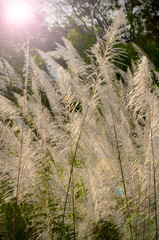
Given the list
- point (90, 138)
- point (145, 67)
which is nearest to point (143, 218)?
point (90, 138)

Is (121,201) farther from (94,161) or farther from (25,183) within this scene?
(25,183)

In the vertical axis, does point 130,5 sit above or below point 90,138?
above

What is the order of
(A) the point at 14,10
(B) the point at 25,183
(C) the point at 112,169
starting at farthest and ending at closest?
(A) the point at 14,10 → (C) the point at 112,169 → (B) the point at 25,183

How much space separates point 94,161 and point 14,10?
5.75ft

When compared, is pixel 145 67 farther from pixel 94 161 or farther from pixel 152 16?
pixel 152 16

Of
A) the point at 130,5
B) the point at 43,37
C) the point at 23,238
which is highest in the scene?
the point at 43,37

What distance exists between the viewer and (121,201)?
1180mm

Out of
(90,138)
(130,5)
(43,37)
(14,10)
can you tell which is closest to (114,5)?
(130,5)

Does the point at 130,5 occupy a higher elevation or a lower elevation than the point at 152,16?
higher

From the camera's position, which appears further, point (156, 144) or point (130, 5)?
point (130, 5)

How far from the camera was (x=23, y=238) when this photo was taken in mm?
1327

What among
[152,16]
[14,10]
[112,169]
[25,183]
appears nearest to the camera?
[25,183]

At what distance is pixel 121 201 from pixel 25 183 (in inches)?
20.3

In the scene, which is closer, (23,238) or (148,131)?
(148,131)
